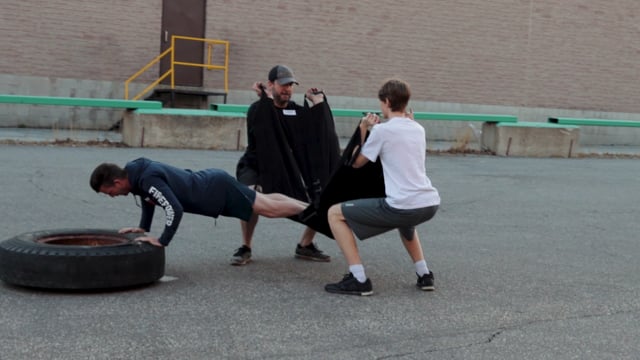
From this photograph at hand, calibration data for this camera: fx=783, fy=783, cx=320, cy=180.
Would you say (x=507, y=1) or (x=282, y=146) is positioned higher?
(x=507, y=1)

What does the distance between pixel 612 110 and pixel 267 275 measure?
21.6m

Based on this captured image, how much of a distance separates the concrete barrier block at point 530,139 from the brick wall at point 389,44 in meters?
4.81

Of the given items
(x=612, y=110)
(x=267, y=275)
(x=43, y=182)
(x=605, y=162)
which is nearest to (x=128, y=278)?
(x=267, y=275)

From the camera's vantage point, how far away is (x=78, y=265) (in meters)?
5.66

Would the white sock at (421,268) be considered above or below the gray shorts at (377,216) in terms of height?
below

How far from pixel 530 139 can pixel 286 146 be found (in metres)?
13.0

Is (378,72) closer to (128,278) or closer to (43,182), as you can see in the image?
(43,182)

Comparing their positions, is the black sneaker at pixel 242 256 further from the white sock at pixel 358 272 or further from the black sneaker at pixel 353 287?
the white sock at pixel 358 272

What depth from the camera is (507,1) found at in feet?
78.2

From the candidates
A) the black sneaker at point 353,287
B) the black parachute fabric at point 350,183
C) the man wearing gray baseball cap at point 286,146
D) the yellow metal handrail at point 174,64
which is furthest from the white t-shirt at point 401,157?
the yellow metal handrail at point 174,64

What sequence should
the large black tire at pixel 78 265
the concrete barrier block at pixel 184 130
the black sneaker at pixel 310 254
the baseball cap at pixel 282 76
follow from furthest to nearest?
the concrete barrier block at pixel 184 130 < the black sneaker at pixel 310 254 < the baseball cap at pixel 282 76 < the large black tire at pixel 78 265

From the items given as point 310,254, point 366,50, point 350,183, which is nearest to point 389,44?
point 366,50

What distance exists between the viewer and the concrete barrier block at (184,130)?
51.5 feet

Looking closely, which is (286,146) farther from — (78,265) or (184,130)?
(184,130)
